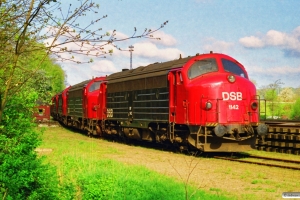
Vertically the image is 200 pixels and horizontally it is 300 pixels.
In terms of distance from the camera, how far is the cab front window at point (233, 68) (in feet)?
54.1

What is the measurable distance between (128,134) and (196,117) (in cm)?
688

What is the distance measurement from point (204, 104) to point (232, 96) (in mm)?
1167

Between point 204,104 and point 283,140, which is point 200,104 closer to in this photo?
point 204,104

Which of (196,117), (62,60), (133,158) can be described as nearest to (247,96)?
(196,117)

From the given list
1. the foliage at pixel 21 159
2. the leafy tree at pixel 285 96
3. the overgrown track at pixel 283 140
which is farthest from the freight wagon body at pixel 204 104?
the leafy tree at pixel 285 96

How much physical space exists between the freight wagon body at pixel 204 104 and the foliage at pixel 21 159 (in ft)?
24.2

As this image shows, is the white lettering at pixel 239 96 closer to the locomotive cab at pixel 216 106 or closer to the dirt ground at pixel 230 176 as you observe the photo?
the locomotive cab at pixel 216 106

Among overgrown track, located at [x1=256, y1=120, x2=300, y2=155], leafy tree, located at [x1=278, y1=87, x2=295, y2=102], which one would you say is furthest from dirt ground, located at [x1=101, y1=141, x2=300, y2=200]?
leafy tree, located at [x1=278, y1=87, x2=295, y2=102]

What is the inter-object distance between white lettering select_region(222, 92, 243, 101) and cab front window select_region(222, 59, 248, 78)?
110cm

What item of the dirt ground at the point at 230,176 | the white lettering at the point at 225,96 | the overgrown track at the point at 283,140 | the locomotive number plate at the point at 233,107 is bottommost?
the dirt ground at the point at 230,176

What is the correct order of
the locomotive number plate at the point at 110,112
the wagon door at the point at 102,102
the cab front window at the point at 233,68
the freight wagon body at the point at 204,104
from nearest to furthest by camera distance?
1. the freight wagon body at the point at 204,104
2. the cab front window at the point at 233,68
3. the locomotive number plate at the point at 110,112
4. the wagon door at the point at 102,102

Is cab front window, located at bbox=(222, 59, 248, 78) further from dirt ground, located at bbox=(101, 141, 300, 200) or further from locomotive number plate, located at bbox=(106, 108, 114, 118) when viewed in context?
locomotive number plate, located at bbox=(106, 108, 114, 118)

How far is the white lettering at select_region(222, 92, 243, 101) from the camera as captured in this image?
15578 millimetres

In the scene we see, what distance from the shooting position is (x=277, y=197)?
29.6 ft
